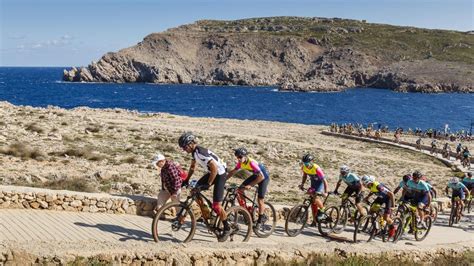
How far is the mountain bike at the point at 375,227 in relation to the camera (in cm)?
1315

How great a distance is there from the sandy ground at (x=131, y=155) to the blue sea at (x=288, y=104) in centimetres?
5176

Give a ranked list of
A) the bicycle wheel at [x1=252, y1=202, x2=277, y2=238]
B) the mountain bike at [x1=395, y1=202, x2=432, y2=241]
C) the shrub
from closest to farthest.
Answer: the bicycle wheel at [x1=252, y1=202, x2=277, y2=238] → the mountain bike at [x1=395, y1=202, x2=432, y2=241] → the shrub

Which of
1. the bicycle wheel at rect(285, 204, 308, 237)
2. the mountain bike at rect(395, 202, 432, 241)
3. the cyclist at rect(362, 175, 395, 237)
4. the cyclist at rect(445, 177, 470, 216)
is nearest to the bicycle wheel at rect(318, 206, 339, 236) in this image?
the bicycle wheel at rect(285, 204, 308, 237)

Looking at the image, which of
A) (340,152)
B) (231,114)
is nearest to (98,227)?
(340,152)

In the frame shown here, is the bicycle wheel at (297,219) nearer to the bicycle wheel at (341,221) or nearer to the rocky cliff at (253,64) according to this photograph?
the bicycle wheel at (341,221)

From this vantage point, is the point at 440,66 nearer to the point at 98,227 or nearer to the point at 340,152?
the point at 340,152

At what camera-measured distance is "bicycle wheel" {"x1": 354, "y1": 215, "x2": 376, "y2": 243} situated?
1299cm

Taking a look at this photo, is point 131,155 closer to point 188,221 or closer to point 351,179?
point 188,221

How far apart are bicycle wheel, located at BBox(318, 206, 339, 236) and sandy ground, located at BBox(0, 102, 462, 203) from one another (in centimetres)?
613

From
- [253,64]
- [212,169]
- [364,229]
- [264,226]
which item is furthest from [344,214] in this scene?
[253,64]

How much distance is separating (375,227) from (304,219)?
1746 millimetres

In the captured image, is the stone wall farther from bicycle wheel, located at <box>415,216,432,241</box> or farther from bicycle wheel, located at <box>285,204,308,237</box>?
bicycle wheel, located at <box>415,216,432,241</box>

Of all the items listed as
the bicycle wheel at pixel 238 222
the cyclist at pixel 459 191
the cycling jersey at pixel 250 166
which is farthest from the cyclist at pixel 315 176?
the cyclist at pixel 459 191

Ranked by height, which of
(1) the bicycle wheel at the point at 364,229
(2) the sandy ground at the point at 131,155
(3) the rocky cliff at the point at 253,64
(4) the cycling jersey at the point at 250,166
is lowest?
(2) the sandy ground at the point at 131,155
